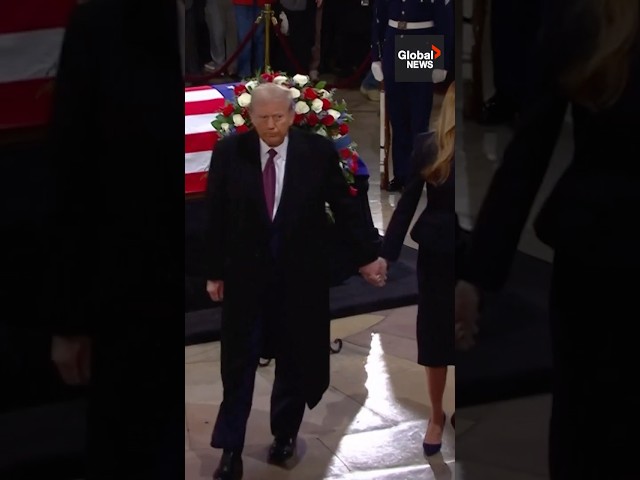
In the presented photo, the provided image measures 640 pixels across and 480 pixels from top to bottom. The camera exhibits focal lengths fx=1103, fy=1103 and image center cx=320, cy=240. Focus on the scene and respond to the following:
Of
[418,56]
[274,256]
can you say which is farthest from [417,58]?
[274,256]

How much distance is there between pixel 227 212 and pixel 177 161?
0.78 feet

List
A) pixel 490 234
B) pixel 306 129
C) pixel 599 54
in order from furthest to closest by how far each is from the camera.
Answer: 1. pixel 306 129
2. pixel 490 234
3. pixel 599 54

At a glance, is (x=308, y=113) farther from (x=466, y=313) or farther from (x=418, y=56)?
(x=466, y=313)

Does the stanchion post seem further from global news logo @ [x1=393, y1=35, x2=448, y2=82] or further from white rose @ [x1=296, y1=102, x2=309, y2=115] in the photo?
white rose @ [x1=296, y1=102, x2=309, y2=115]

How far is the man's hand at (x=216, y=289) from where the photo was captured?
91.8 inches

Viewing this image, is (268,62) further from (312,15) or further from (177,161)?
(177,161)

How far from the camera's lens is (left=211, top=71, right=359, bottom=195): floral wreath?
234 centimetres

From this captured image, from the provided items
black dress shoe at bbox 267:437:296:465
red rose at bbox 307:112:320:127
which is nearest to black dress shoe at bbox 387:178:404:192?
red rose at bbox 307:112:320:127

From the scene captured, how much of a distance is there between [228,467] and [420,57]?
98 cm

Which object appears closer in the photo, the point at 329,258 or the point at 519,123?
the point at 519,123

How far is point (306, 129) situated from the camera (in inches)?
93.5

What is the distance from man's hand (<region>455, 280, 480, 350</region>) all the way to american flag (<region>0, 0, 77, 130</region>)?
910 millimetres

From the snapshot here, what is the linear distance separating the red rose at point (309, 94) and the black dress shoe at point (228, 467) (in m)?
0.79

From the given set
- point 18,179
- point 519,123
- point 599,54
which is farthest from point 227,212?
point 599,54
